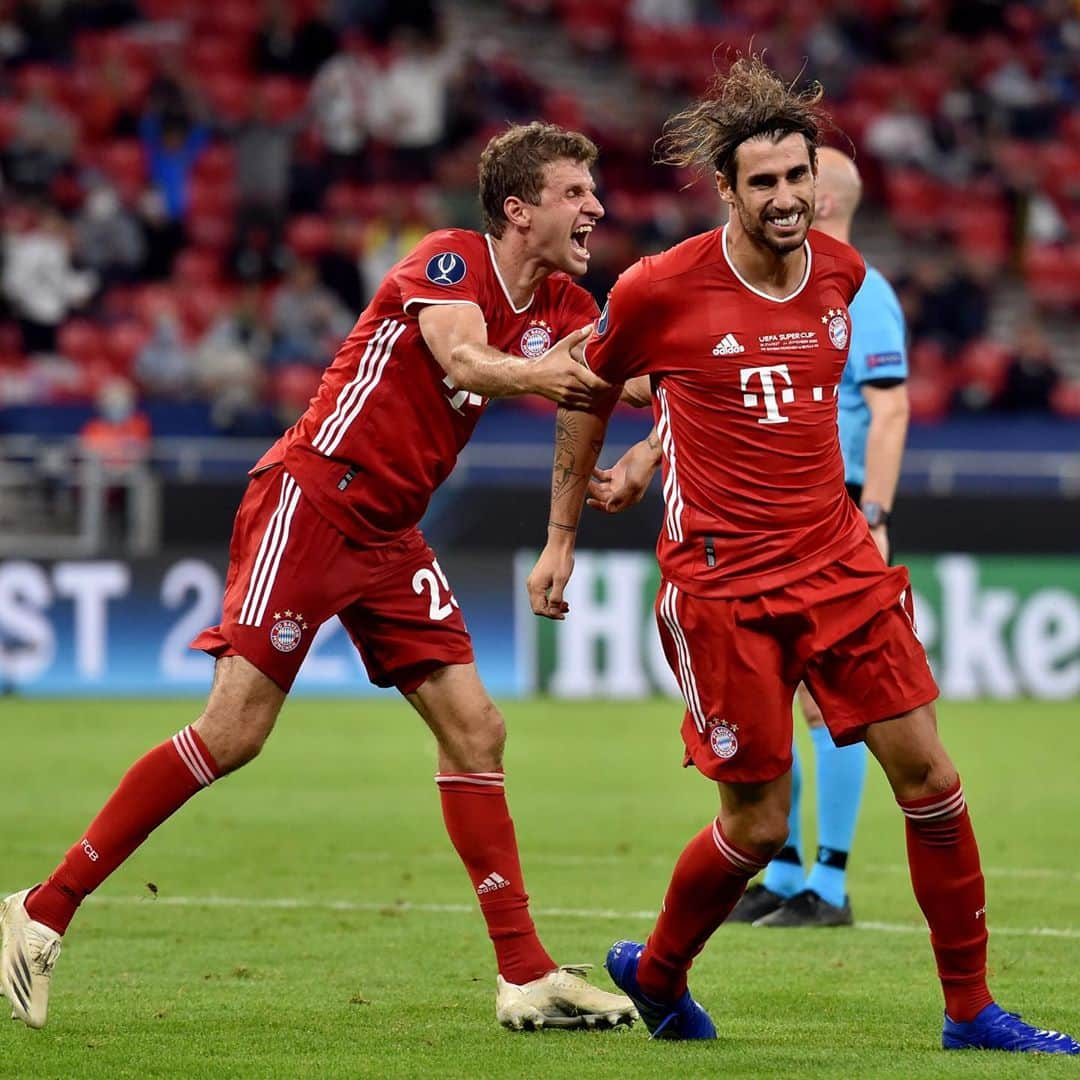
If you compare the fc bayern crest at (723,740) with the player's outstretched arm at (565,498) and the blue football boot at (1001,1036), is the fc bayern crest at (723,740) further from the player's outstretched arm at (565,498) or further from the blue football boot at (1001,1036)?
the blue football boot at (1001,1036)

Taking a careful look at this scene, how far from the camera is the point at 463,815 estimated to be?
238 inches

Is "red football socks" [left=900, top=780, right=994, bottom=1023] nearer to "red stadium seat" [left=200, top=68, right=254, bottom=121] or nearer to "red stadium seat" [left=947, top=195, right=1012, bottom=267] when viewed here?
"red stadium seat" [left=200, top=68, right=254, bottom=121]

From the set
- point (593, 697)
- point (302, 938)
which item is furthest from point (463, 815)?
point (593, 697)

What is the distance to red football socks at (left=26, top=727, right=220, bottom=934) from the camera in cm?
582

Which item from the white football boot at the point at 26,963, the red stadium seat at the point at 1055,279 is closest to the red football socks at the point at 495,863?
the white football boot at the point at 26,963

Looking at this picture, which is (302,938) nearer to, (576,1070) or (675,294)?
(576,1070)

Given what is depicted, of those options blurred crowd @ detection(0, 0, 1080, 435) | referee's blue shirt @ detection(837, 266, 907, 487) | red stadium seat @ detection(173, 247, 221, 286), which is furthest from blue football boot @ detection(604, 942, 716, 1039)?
red stadium seat @ detection(173, 247, 221, 286)

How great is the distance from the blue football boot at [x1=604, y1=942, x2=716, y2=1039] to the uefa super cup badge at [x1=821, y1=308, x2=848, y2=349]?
1.69 metres

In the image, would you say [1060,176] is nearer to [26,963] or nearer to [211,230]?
[211,230]

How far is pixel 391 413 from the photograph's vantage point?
603 centimetres

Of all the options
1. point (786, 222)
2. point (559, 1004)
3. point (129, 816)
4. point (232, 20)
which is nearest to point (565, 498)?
point (786, 222)

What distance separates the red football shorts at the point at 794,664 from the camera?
207 inches

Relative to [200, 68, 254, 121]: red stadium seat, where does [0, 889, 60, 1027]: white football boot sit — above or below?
below

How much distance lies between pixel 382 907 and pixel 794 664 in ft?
9.91
